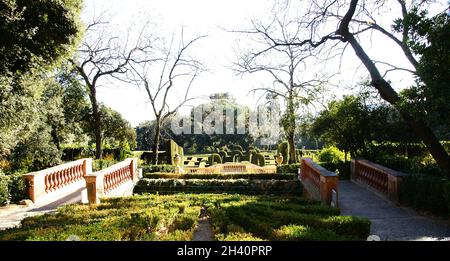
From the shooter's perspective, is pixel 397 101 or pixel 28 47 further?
pixel 28 47

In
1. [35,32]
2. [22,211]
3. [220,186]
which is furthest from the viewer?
[220,186]

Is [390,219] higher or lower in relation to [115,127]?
lower

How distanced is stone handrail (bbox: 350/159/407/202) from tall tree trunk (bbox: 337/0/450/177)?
1.05 meters

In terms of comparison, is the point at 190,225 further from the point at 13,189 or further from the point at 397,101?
the point at 13,189

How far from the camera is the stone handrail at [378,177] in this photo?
9.73 m

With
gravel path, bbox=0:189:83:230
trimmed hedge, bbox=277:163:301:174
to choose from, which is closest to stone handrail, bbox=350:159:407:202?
trimmed hedge, bbox=277:163:301:174

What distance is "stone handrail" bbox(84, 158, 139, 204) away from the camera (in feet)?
31.9

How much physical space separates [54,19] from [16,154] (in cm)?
1060

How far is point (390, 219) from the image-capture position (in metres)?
7.96

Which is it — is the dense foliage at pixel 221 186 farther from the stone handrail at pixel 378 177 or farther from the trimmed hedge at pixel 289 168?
the trimmed hedge at pixel 289 168

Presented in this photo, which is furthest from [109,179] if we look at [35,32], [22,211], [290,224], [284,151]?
[284,151]

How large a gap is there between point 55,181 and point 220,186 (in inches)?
231

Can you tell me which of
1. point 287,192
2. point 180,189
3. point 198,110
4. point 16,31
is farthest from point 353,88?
point 198,110

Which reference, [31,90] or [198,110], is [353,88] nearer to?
[31,90]
